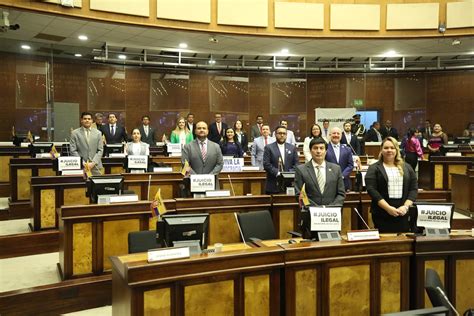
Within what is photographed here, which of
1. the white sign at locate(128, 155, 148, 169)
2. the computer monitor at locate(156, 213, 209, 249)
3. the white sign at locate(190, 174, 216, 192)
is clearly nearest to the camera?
the computer monitor at locate(156, 213, 209, 249)

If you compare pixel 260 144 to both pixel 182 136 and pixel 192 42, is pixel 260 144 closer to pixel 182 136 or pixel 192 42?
pixel 182 136

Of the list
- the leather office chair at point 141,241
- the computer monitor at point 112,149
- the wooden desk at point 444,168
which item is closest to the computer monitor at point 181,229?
the leather office chair at point 141,241

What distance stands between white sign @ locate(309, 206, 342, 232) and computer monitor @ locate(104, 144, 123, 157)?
4524 mm

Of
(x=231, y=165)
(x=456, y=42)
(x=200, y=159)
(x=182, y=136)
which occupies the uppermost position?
(x=456, y=42)

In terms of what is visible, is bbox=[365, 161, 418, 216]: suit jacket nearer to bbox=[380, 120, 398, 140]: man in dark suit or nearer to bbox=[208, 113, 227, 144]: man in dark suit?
bbox=[208, 113, 227, 144]: man in dark suit

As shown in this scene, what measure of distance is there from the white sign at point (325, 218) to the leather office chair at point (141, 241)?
1053mm

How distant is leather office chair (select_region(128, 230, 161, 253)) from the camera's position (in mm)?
2781

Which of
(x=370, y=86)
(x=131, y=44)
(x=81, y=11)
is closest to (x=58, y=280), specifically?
(x=81, y=11)

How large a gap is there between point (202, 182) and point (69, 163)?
1783 mm

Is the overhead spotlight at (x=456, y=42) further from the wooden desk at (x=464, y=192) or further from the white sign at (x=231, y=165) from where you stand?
the white sign at (x=231, y=165)

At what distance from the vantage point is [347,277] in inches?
99.0

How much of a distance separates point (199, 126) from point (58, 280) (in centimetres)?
195

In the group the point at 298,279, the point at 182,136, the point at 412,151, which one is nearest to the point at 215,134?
the point at 182,136

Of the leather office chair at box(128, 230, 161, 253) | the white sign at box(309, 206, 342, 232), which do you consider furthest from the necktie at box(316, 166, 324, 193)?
the leather office chair at box(128, 230, 161, 253)
